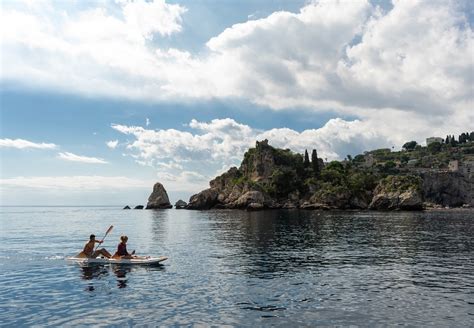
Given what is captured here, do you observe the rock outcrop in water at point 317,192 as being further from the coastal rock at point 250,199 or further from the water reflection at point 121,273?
the water reflection at point 121,273

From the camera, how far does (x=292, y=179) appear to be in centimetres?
19038

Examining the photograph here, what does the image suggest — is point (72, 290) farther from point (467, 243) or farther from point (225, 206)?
point (225, 206)

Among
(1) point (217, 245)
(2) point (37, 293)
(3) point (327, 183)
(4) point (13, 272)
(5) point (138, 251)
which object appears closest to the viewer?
(2) point (37, 293)

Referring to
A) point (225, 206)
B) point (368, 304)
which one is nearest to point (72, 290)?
point (368, 304)

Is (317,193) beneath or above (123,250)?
above

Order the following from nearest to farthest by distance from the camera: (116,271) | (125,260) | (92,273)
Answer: (92,273) < (116,271) < (125,260)

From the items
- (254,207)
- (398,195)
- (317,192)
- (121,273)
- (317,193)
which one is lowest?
(121,273)

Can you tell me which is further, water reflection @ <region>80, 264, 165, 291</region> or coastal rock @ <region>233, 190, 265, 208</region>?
coastal rock @ <region>233, 190, 265, 208</region>

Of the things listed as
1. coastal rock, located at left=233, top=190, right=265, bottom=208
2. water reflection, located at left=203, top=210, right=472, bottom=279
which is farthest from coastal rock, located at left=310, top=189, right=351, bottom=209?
water reflection, located at left=203, top=210, right=472, bottom=279

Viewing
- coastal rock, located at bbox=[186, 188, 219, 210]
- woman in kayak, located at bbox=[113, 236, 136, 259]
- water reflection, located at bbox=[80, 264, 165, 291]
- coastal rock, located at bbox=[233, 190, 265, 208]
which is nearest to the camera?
water reflection, located at bbox=[80, 264, 165, 291]

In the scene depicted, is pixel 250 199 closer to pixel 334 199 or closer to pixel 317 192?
pixel 317 192

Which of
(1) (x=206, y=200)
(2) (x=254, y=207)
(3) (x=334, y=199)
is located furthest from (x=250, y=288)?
(1) (x=206, y=200)

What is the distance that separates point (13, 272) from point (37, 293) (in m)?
9.63

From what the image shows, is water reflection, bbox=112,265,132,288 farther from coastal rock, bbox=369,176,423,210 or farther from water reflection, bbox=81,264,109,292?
coastal rock, bbox=369,176,423,210
